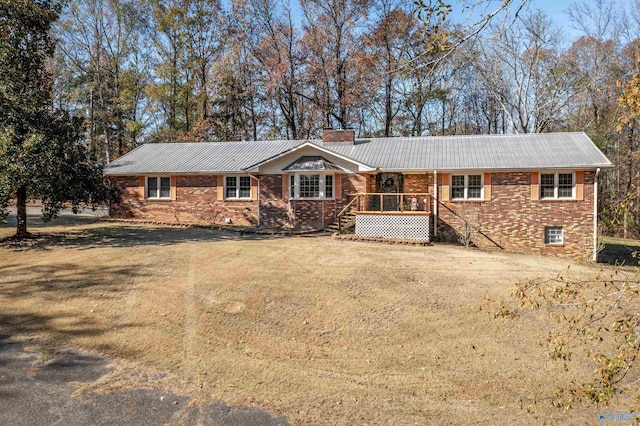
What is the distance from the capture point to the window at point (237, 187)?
21.5 m

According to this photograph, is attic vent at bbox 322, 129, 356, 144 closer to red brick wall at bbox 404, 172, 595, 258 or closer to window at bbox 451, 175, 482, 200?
red brick wall at bbox 404, 172, 595, 258

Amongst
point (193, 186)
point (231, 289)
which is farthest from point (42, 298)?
point (193, 186)

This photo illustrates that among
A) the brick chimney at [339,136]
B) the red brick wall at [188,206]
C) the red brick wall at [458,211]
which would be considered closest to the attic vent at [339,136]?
the brick chimney at [339,136]

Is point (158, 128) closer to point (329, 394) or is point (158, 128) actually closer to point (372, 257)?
point (372, 257)

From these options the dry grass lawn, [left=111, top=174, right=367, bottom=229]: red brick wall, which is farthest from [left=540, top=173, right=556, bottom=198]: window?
[left=111, top=174, right=367, bottom=229]: red brick wall

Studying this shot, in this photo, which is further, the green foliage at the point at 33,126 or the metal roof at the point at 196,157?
Answer: the metal roof at the point at 196,157

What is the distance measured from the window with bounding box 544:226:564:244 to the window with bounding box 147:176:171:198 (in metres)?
18.1

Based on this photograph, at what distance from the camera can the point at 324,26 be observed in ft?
106

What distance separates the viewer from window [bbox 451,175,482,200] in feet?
62.4

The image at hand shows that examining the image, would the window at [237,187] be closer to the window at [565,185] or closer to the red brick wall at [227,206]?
the red brick wall at [227,206]

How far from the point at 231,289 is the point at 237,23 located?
2941 centimetres

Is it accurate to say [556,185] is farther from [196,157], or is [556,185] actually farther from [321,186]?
[196,157]

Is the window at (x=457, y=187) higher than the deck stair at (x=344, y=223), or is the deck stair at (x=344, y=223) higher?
the window at (x=457, y=187)

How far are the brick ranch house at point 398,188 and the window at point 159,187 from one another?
0.05 metres
